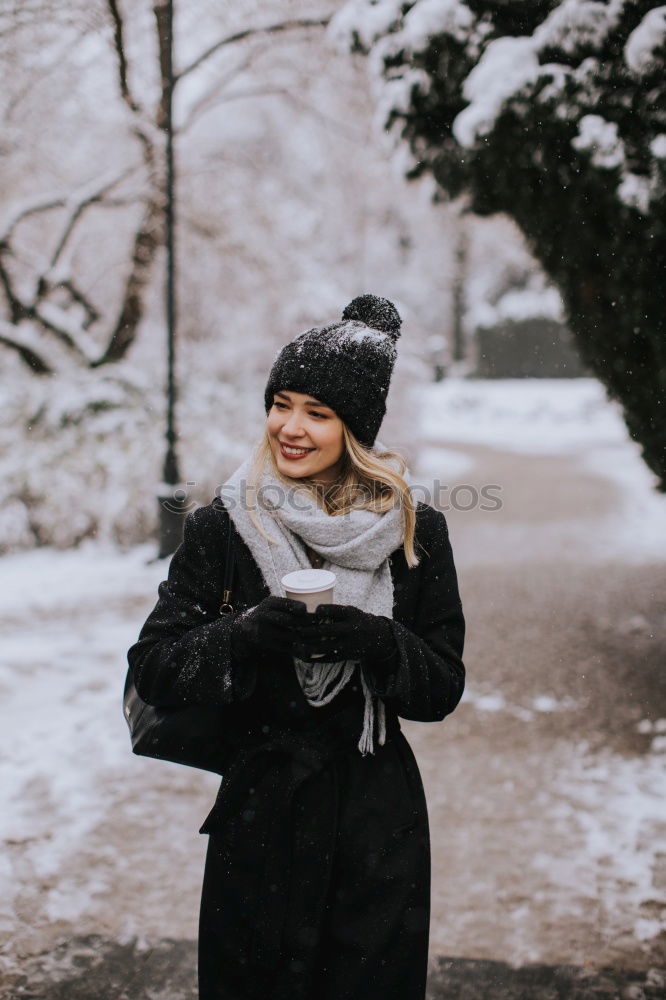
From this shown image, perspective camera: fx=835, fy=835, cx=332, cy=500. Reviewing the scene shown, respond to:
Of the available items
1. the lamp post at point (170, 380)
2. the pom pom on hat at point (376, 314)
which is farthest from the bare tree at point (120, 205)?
the pom pom on hat at point (376, 314)

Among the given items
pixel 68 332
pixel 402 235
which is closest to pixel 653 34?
pixel 68 332

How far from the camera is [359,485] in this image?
210cm

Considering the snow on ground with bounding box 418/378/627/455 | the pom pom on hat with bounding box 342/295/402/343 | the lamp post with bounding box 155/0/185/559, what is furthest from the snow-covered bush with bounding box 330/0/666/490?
the snow on ground with bounding box 418/378/627/455

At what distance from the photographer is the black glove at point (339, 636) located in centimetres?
169

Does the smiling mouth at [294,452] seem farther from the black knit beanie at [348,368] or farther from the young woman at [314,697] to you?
the black knit beanie at [348,368]

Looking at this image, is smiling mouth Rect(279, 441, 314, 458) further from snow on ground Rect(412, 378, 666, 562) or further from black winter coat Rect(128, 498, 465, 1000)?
snow on ground Rect(412, 378, 666, 562)

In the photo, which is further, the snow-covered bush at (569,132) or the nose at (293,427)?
the snow-covered bush at (569,132)

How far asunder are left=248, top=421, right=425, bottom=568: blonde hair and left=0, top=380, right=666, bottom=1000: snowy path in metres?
1.88

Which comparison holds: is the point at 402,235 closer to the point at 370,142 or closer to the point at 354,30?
the point at 370,142

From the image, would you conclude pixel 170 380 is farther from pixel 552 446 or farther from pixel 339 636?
pixel 552 446

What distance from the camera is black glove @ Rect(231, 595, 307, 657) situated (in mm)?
1671

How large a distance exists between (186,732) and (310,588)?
0.51 metres

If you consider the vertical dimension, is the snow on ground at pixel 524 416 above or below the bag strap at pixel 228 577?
below

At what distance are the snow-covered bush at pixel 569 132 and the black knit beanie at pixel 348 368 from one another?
9.61 feet
